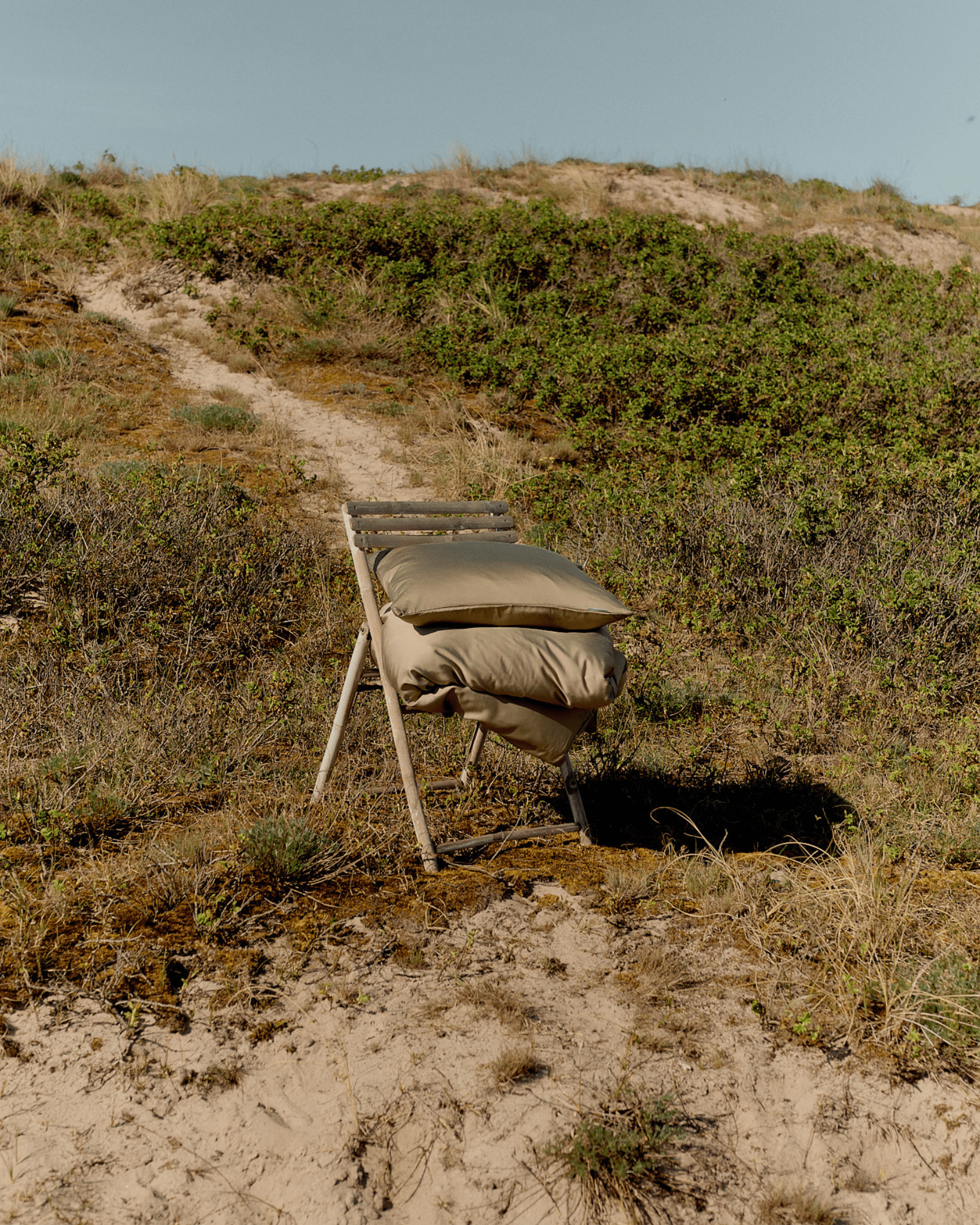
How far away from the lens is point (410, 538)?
132 inches

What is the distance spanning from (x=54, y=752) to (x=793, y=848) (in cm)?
298

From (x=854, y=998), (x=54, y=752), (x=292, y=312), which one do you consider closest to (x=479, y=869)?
(x=854, y=998)

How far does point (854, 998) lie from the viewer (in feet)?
8.70

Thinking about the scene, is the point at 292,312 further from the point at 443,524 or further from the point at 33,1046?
the point at 33,1046

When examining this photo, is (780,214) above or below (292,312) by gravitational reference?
above

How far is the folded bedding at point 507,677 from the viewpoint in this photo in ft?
9.16

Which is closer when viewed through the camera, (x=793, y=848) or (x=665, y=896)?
(x=665, y=896)

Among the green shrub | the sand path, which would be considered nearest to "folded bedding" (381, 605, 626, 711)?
the green shrub

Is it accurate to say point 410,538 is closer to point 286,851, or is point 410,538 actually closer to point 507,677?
point 507,677

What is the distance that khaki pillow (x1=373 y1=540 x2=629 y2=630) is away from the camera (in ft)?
9.27

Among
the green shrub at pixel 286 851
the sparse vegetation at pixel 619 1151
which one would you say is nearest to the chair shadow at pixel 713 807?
the green shrub at pixel 286 851

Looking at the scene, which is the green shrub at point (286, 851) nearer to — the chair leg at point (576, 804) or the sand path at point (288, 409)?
the chair leg at point (576, 804)

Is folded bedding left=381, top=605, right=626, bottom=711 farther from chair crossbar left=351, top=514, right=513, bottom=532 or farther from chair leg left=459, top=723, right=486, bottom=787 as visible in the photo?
chair leg left=459, top=723, right=486, bottom=787

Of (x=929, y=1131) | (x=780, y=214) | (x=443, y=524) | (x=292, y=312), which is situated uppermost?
(x=780, y=214)
